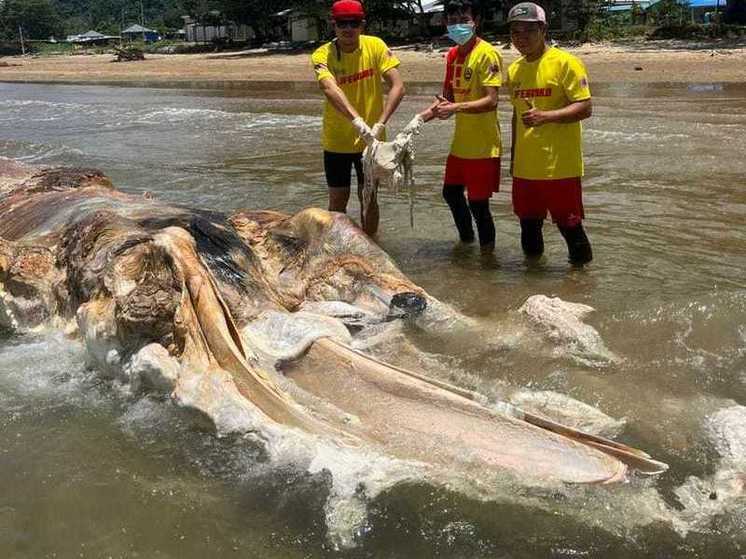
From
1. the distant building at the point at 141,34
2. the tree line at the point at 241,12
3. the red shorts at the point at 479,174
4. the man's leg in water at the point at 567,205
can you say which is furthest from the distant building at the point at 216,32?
the man's leg in water at the point at 567,205

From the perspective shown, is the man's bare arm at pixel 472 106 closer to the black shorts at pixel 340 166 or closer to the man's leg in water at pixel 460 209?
the man's leg in water at pixel 460 209

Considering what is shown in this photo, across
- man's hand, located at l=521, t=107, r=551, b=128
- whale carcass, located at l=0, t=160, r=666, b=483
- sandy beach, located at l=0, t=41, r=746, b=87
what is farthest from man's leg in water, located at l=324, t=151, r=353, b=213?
sandy beach, located at l=0, t=41, r=746, b=87

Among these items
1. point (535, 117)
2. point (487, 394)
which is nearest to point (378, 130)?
point (535, 117)

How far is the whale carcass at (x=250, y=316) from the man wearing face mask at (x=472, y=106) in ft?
4.50

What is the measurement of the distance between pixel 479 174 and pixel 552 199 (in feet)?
2.16

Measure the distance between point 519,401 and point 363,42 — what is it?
3749 mm

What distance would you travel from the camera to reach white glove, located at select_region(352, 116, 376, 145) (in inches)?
221

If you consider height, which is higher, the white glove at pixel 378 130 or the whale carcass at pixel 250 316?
the white glove at pixel 378 130

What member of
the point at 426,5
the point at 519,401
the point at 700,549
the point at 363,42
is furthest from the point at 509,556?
the point at 426,5

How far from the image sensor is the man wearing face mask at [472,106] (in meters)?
5.39

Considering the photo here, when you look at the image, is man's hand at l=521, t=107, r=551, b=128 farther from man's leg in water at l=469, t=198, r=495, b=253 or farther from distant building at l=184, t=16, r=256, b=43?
distant building at l=184, t=16, r=256, b=43

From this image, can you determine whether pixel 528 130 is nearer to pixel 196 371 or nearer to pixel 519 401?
pixel 519 401

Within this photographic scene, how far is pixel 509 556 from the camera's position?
8.24ft

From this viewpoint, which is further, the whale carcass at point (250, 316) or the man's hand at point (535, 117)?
the man's hand at point (535, 117)
